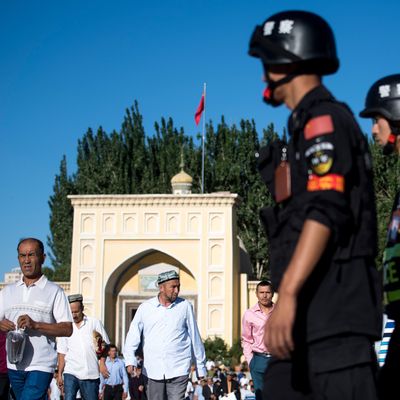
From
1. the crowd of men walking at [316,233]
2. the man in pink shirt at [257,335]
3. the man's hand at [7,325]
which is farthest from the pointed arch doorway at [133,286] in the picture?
the crowd of men walking at [316,233]

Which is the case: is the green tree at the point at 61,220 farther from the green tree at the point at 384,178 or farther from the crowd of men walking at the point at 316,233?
the crowd of men walking at the point at 316,233

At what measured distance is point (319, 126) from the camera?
10.4ft

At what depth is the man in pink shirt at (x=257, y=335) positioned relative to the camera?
10.9 metres

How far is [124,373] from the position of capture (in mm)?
18109

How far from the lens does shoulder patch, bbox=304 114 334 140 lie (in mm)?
3160

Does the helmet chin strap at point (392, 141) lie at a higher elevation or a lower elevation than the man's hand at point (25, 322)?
higher

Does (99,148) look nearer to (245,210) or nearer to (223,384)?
(245,210)

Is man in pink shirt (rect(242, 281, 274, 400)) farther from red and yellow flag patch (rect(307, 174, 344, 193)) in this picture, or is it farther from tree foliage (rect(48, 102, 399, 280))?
tree foliage (rect(48, 102, 399, 280))

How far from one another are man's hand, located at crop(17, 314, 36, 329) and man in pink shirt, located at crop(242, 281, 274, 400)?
4.52m

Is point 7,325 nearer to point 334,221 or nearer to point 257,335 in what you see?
point 334,221

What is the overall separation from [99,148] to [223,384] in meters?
27.4

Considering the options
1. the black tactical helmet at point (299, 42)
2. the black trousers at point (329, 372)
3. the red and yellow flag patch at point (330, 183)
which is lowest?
the black trousers at point (329, 372)

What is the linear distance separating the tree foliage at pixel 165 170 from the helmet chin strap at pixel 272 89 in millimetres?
44416

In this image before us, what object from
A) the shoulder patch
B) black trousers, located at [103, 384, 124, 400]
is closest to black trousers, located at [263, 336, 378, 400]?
the shoulder patch
